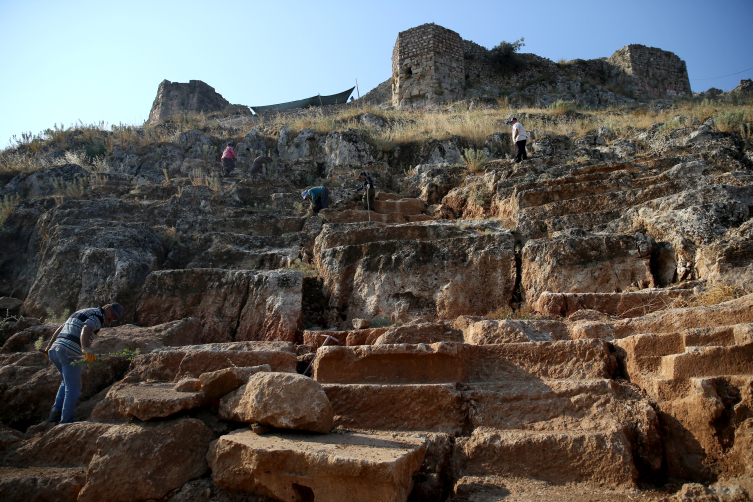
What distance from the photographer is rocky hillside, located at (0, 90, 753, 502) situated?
9.18ft

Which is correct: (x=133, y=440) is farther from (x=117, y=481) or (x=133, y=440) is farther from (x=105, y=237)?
(x=105, y=237)

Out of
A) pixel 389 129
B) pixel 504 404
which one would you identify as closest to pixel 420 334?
pixel 504 404

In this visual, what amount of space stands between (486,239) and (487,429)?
2.97 meters

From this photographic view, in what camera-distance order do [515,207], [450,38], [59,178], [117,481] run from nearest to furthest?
[117,481] < [515,207] < [59,178] < [450,38]

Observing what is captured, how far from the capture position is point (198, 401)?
11.5ft

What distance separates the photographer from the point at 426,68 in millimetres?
19188

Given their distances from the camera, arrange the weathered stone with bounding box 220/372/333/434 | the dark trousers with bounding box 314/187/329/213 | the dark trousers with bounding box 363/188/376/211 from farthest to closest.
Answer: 1. the dark trousers with bounding box 363/188/376/211
2. the dark trousers with bounding box 314/187/329/213
3. the weathered stone with bounding box 220/372/333/434

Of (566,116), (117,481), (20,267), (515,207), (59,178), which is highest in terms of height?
(566,116)

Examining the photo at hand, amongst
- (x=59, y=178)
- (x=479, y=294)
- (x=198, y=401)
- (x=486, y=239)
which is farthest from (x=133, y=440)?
(x=59, y=178)

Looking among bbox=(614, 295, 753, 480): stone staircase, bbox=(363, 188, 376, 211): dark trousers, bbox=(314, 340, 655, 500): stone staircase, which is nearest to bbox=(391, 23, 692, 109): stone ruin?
bbox=(363, 188, 376, 211): dark trousers

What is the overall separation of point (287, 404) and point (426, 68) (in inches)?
725

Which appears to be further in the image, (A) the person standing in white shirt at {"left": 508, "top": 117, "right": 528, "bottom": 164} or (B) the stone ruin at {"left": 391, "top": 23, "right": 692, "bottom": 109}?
(B) the stone ruin at {"left": 391, "top": 23, "right": 692, "bottom": 109}

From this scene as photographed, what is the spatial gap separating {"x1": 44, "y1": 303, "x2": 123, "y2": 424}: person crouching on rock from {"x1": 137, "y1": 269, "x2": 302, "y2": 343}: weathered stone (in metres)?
0.97

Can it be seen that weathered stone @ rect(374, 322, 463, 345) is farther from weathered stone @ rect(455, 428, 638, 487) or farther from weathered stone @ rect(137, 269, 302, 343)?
weathered stone @ rect(137, 269, 302, 343)
